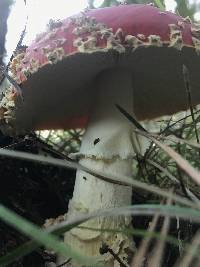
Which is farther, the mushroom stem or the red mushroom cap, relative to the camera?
the mushroom stem

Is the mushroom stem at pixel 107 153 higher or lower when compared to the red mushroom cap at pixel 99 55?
lower

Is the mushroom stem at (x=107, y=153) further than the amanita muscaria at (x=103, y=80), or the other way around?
the mushroom stem at (x=107, y=153)

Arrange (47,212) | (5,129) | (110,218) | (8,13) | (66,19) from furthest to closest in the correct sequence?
1. (8,13)
2. (47,212)
3. (5,129)
4. (110,218)
5. (66,19)

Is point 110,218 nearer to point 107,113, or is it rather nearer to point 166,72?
point 107,113

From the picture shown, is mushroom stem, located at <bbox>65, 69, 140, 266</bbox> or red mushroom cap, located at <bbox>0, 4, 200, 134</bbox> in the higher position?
red mushroom cap, located at <bbox>0, 4, 200, 134</bbox>

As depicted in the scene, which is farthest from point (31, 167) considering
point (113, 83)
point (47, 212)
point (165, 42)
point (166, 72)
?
point (165, 42)
